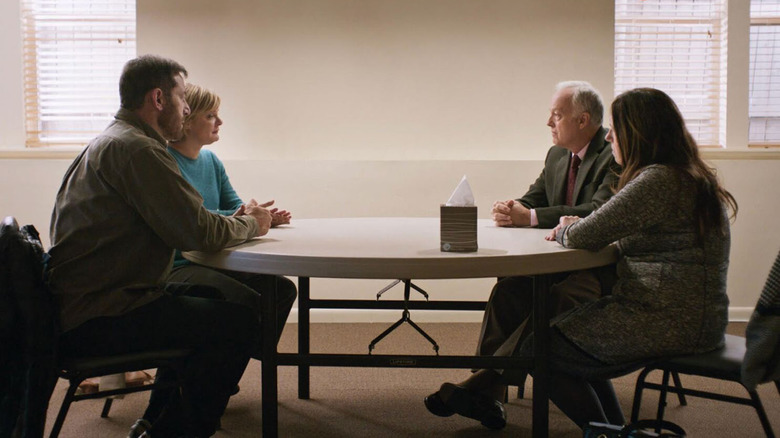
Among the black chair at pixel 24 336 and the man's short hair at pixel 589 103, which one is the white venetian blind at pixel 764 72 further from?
the black chair at pixel 24 336

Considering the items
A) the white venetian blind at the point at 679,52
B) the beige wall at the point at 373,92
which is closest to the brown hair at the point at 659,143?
the beige wall at the point at 373,92

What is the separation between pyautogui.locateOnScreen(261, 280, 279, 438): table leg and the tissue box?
50cm

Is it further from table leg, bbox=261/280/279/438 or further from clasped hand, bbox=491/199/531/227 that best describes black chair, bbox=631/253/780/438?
table leg, bbox=261/280/279/438

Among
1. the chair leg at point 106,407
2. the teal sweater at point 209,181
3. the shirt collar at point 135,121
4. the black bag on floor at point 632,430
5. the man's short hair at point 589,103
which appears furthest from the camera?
the man's short hair at point 589,103

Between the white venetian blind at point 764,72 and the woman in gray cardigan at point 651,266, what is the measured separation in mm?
3112

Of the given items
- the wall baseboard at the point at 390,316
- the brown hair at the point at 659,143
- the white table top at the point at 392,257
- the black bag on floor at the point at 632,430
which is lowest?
the wall baseboard at the point at 390,316

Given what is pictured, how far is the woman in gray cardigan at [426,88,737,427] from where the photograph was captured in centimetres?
181

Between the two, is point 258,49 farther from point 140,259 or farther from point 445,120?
point 140,259

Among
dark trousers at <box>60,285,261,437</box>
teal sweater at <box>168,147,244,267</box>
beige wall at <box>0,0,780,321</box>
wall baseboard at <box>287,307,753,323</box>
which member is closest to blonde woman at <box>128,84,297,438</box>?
teal sweater at <box>168,147,244,267</box>

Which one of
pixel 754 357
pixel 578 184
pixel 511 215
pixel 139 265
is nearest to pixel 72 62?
pixel 139 265

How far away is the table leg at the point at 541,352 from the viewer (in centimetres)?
185

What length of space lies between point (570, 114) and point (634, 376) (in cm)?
135

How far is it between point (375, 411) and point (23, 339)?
144cm

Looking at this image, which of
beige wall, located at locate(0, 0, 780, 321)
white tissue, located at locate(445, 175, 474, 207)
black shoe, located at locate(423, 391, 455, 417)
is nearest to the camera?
white tissue, located at locate(445, 175, 474, 207)
